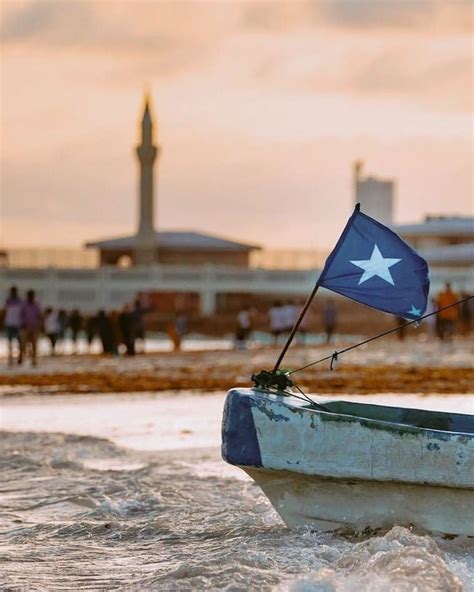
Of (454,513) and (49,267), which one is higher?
(49,267)

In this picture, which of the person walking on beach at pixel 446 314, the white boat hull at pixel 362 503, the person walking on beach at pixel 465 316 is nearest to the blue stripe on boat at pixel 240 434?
the white boat hull at pixel 362 503

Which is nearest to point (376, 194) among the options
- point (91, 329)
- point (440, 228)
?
point (440, 228)

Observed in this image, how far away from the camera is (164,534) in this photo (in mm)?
11039

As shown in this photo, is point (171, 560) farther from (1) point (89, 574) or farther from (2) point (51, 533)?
(2) point (51, 533)

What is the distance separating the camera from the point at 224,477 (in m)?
13.8

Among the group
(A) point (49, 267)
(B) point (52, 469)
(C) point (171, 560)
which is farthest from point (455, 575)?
(A) point (49, 267)

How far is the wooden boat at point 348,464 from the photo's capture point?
991cm

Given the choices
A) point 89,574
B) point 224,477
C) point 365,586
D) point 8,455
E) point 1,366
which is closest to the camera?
point 365,586

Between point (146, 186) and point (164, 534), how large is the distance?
199 feet

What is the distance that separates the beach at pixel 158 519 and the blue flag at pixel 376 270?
1554mm

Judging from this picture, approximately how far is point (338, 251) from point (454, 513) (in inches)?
77.1

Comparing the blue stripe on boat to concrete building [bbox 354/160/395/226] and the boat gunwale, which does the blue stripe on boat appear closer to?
the boat gunwale

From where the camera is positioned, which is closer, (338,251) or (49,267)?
(338,251)

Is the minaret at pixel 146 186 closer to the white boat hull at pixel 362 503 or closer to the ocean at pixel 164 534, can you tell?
the ocean at pixel 164 534
